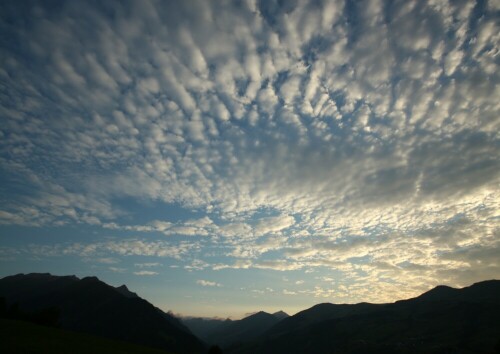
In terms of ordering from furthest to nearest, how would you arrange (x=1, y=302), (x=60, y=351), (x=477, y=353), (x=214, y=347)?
(x=477, y=353) → (x=1, y=302) → (x=214, y=347) → (x=60, y=351)

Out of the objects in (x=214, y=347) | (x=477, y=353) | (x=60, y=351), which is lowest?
(x=60, y=351)

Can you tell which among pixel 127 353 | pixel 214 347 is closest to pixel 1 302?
pixel 214 347

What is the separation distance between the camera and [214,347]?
268 feet

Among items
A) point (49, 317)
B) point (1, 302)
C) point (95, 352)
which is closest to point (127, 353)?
point (95, 352)

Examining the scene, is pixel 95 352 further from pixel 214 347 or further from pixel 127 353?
pixel 214 347

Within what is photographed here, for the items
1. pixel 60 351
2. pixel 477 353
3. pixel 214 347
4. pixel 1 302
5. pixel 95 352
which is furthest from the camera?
pixel 477 353

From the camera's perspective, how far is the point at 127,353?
51.0 meters

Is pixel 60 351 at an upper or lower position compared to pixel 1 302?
lower

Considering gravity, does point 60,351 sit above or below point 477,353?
below

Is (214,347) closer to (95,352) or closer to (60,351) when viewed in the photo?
(95,352)

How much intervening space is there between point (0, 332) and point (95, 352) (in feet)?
51.3

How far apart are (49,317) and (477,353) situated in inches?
9469

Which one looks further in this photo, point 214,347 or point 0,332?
point 214,347

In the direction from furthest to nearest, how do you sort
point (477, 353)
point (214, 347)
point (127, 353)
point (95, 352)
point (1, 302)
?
point (477, 353) → point (1, 302) → point (214, 347) → point (127, 353) → point (95, 352)
